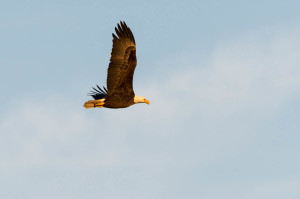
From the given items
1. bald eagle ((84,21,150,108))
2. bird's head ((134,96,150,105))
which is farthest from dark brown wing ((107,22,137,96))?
bird's head ((134,96,150,105))

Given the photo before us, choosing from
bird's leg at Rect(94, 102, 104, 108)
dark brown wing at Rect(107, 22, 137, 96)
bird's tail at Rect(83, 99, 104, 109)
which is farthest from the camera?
bird's leg at Rect(94, 102, 104, 108)

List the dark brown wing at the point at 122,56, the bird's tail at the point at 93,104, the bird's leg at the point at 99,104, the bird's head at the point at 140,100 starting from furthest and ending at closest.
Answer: the bird's head at the point at 140,100 → the bird's leg at the point at 99,104 → the bird's tail at the point at 93,104 → the dark brown wing at the point at 122,56

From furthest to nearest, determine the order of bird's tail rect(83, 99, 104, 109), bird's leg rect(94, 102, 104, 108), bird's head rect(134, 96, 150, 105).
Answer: bird's head rect(134, 96, 150, 105) → bird's leg rect(94, 102, 104, 108) → bird's tail rect(83, 99, 104, 109)

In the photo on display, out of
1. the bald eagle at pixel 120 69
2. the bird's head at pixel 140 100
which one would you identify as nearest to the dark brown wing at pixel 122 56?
the bald eagle at pixel 120 69

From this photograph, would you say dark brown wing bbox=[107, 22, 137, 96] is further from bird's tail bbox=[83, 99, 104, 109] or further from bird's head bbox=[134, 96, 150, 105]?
bird's head bbox=[134, 96, 150, 105]

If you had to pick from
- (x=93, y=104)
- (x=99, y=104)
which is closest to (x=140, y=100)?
(x=99, y=104)

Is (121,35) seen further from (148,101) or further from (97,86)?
(97,86)

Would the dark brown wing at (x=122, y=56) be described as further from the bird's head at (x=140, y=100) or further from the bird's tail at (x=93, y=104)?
the bird's head at (x=140, y=100)

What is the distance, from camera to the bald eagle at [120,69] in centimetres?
2214

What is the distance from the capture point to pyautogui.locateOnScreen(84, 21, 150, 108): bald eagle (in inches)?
872

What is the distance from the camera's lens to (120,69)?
73.2 ft

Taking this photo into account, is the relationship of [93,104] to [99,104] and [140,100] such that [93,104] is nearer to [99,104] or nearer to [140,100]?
[99,104]

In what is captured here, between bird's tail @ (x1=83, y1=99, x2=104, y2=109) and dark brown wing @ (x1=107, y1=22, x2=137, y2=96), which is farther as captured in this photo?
bird's tail @ (x1=83, y1=99, x2=104, y2=109)

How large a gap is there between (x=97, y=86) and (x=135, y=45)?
239 inches
